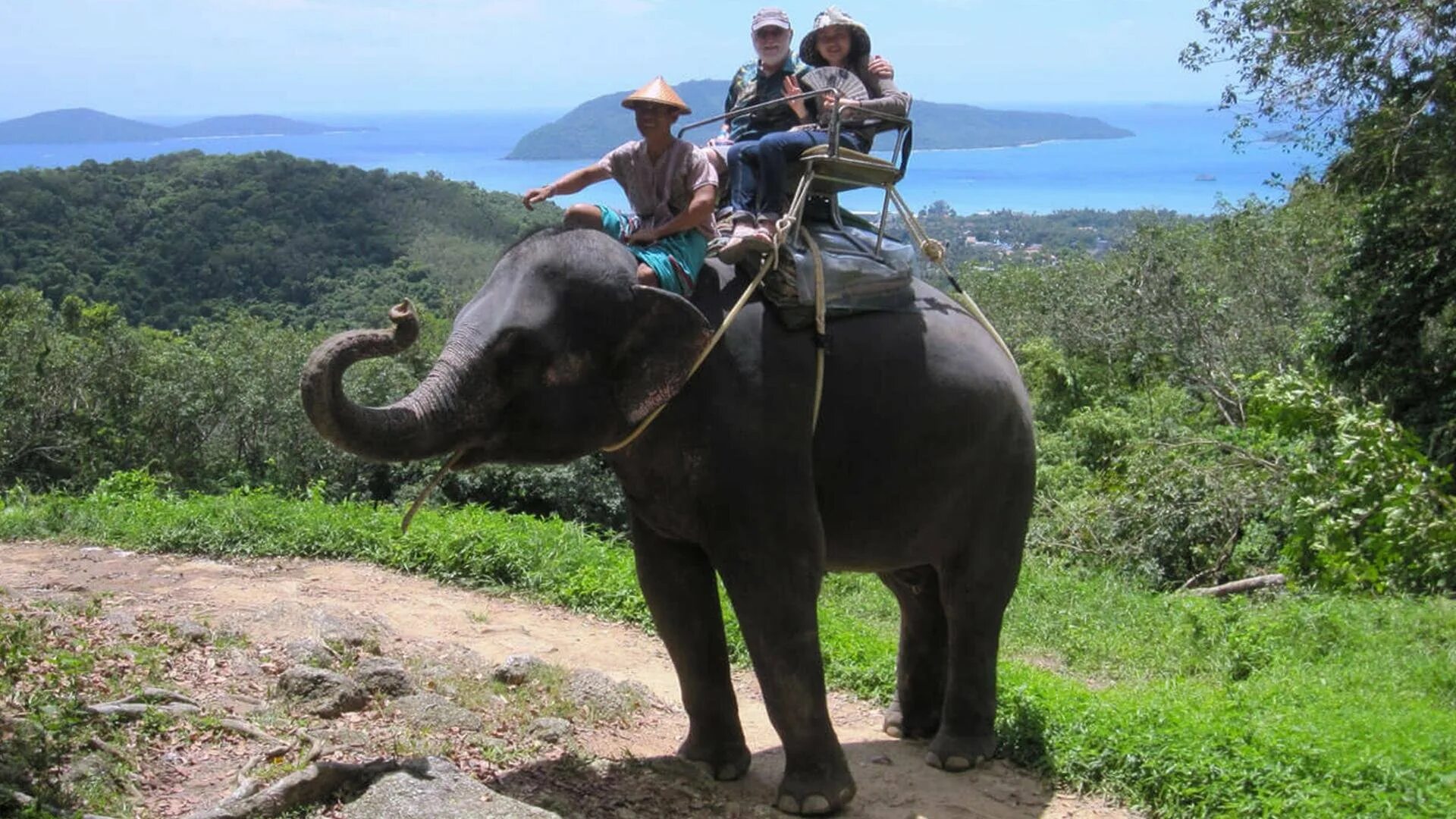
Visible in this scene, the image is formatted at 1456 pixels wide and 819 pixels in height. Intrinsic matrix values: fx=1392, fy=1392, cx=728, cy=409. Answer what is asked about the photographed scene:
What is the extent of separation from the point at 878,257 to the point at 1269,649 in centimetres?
393

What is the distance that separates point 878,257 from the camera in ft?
18.6

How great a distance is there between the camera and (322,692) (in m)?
5.96

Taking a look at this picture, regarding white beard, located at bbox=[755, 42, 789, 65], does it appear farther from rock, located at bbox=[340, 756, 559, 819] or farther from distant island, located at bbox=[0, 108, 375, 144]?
distant island, located at bbox=[0, 108, 375, 144]

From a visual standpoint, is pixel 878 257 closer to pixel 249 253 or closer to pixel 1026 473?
pixel 1026 473

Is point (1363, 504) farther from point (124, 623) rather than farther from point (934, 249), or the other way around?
point (124, 623)

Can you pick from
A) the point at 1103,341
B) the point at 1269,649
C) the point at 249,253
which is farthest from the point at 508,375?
the point at 249,253

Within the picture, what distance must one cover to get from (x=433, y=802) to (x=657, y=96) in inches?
103

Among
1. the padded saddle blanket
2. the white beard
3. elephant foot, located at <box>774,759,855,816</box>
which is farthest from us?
the white beard

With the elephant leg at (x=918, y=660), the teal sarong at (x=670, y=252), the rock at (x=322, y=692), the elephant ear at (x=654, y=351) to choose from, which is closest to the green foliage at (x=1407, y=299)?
the elephant leg at (x=918, y=660)

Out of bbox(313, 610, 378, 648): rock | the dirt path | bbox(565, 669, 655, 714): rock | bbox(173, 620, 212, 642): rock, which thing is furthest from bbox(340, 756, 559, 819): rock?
bbox(173, 620, 212, 642): rock

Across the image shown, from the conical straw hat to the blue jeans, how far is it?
37cm

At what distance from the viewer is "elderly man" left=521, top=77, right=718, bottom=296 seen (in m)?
5.19

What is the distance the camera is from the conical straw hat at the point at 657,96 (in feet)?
16.8

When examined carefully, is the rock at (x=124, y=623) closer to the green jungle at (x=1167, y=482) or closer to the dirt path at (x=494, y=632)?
the dirt path at (x=494, y=632)
